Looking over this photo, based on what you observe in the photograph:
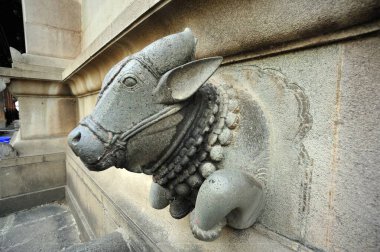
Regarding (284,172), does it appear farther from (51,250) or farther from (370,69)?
(51,250)

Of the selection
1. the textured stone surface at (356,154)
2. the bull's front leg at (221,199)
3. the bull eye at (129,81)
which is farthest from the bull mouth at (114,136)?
the textured stone surface at (356,154)

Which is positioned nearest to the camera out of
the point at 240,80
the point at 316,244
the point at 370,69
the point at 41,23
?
the point at 370,69

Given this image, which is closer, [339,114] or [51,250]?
[339,114]

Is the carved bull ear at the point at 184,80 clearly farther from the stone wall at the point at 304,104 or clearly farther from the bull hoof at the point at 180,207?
the bull hoof at the point at 180,207

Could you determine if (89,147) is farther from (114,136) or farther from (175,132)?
(175,132)

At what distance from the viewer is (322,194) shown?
2.25 feet

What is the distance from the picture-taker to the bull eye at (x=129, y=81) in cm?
71

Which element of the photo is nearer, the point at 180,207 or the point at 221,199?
the point at 221,199

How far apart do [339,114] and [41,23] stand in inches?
160

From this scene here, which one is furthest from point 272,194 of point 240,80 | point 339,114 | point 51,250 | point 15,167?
point 15,167

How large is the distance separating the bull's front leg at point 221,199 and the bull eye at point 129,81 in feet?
1.27

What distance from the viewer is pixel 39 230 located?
102 inches

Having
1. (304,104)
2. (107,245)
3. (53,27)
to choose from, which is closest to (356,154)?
(304,104)

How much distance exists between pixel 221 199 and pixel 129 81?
0.46 metres
